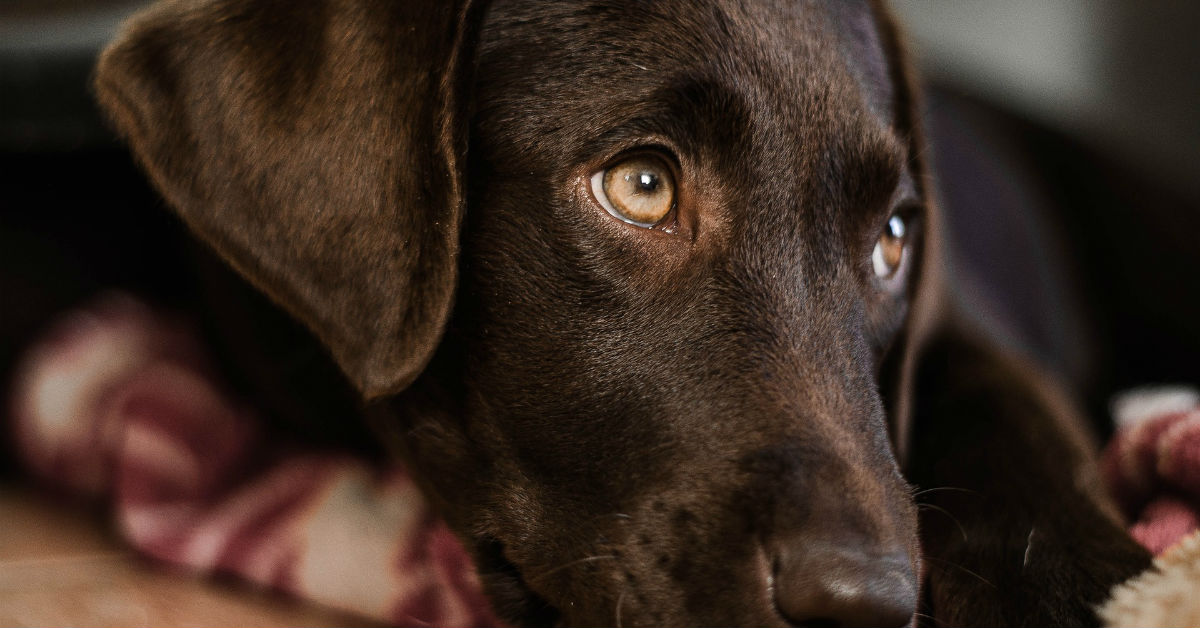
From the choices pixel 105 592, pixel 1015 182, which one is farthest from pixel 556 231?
pixel 1015 182

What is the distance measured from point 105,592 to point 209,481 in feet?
0.95

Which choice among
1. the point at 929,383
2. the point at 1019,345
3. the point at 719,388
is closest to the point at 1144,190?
the point at 1019,345

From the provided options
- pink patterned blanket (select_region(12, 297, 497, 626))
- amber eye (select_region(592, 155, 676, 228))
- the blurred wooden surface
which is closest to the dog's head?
amber eye (select_region(592, 155, 676, 228))

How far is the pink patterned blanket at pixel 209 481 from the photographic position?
4.49 feet

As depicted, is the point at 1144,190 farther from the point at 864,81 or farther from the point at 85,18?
the point at 85,18

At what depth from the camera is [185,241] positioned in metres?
1.94

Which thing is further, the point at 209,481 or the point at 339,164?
the point at 209,481

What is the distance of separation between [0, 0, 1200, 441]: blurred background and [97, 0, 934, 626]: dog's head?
0.33 m

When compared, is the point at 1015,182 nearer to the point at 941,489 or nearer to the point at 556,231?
the point at 941,489

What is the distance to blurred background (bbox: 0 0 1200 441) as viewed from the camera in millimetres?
1937

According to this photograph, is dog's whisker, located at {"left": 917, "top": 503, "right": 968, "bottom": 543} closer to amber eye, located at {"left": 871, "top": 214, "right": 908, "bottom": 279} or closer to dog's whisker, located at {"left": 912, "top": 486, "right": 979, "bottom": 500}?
dog's whisker, located at {"left": 912, "top": 486, "right": 979, "bottom": 500}

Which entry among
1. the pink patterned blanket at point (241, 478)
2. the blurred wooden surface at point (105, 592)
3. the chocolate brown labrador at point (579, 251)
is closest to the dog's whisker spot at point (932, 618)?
the chocolate brown labrador at point (579, 251)

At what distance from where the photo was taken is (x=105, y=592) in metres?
1.39

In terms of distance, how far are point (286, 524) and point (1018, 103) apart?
2648 mm
